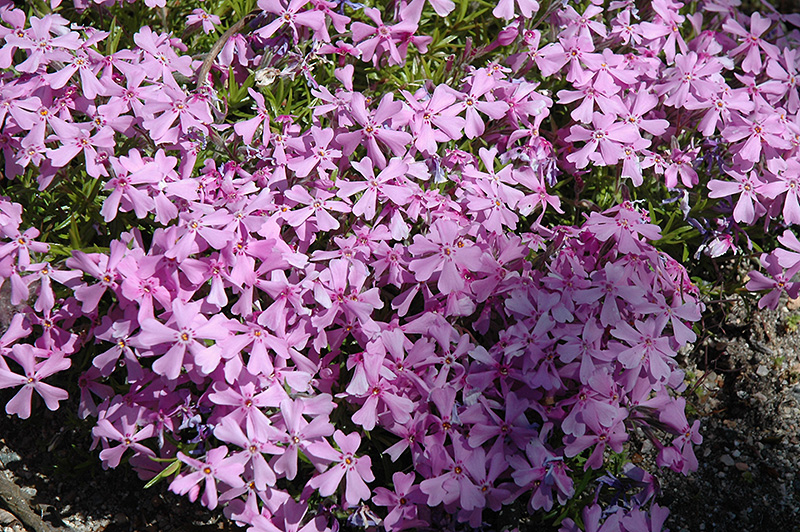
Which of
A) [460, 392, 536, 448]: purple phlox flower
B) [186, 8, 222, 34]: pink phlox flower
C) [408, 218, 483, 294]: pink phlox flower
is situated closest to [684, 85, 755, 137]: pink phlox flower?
[408, 218, 483, 294]: pink phlox flower

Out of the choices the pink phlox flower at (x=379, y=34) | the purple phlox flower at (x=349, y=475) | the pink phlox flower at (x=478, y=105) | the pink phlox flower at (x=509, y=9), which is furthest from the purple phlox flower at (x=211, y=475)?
the pink phlox flower at (x=509, y=9)

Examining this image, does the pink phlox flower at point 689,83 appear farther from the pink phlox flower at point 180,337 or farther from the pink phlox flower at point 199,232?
the pink phlox flower at point 180,337

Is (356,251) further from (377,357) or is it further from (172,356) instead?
(172,356)

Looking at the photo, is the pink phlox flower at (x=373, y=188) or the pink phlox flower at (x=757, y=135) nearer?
the pink phlox flower at (x=373, y=188)

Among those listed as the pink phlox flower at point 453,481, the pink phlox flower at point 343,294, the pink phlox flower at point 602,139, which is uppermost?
the pink phlox flower at point 602,139

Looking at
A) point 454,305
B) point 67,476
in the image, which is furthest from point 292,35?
point 67,476

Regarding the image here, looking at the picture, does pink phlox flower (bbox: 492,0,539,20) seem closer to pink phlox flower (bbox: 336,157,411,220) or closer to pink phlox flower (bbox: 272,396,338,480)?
pink phlox flower (bbox: 336,157,411,220)
